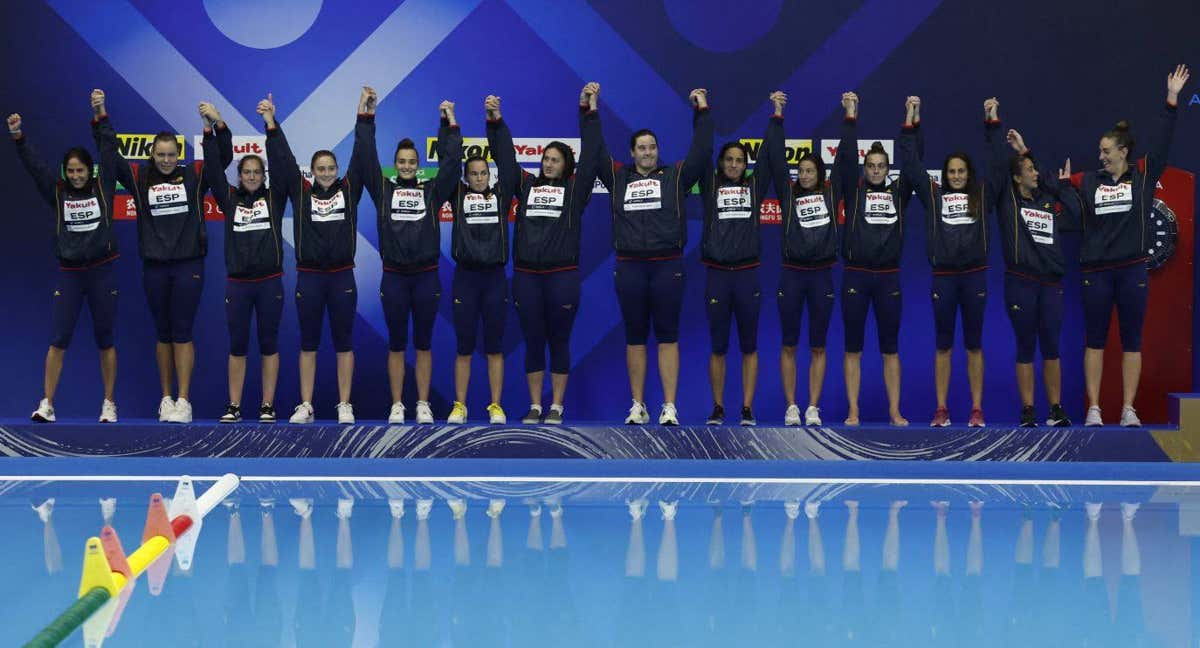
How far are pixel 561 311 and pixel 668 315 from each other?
604mm

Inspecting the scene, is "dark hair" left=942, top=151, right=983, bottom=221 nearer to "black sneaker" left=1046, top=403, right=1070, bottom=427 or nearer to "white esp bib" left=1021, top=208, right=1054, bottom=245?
"white esp bib" left=1021, top=208, right=1054, bottom=245

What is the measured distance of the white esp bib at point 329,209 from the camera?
22.9 feet

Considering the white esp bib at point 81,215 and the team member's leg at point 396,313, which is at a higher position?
the white esp bib at point 81,215

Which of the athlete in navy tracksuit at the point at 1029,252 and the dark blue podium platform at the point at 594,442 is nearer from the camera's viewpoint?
the dark blue podium platform at the point at 594,442

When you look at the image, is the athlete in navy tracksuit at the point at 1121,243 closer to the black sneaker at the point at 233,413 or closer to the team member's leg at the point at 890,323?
the team member's leg at the point at 890,323

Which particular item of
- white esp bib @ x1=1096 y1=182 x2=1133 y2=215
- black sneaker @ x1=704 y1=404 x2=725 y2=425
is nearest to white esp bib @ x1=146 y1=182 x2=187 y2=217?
black sneaker @ x1=704 y1=404 x2=725 y2=425

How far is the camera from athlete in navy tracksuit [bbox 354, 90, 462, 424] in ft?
22.7

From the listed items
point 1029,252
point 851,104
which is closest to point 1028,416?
point 1029,252

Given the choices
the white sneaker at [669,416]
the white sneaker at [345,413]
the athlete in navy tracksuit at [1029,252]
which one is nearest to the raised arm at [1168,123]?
the athlete in navy tracksuit at [1029,252]

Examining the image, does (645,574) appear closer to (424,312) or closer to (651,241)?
(651,241)

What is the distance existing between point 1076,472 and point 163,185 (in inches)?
211

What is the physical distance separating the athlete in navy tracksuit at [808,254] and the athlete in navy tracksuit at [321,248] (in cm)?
246

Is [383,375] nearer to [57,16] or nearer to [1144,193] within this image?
[57,16]

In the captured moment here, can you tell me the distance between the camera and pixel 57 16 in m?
7.87
